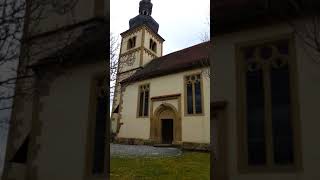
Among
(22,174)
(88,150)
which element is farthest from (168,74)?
(22,174)

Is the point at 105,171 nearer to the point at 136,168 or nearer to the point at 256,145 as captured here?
the point at 136,168

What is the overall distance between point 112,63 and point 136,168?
219mm

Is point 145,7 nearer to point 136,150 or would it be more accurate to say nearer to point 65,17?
point 65,17

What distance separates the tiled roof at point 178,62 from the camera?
1.77 feet

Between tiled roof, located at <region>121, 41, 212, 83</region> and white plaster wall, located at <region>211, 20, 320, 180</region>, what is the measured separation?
3 centimetres

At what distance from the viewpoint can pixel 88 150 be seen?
→ 1.87 ft

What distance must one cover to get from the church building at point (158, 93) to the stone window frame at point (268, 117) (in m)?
0.05

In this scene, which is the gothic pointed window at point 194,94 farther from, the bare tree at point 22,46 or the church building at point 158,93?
the bare tree at point 22,46

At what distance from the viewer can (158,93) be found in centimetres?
63

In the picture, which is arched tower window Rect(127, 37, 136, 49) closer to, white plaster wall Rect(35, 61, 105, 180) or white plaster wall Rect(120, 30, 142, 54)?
white plaster wall Rect(120, 30, 142, 54)

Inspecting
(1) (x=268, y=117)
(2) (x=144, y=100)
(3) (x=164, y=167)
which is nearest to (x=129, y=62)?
(2) (x=144, y=100)

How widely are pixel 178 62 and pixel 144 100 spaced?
0.13 m

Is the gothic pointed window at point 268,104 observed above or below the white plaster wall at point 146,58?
below

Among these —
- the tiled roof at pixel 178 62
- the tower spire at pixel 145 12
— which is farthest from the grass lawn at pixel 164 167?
the tower spire at pixel 145 12
